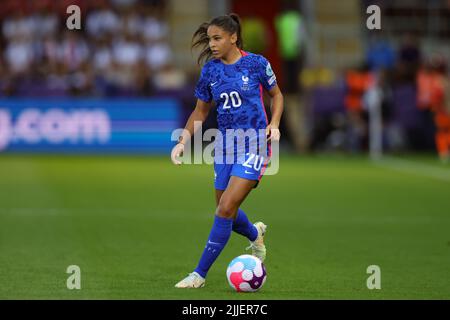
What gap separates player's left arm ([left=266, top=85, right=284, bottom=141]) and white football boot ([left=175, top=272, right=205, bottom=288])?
1272 mm

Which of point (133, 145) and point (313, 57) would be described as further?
point (313, 57)

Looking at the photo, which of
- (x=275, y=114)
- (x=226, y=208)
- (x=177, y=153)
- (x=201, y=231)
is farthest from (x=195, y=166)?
(x=226, y=208)

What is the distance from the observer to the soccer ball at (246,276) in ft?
29.0

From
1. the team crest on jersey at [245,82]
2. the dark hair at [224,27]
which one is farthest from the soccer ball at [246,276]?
the dark hair at [224,27]

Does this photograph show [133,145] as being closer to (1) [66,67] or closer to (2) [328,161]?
(1) [66,67]

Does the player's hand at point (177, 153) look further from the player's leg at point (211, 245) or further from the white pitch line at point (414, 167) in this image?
the white pitch line at point (414, 167)

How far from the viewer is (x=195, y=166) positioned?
993 inches

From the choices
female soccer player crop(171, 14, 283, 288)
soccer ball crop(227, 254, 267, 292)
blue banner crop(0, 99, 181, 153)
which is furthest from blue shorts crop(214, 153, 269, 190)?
blue banner crop(0, 99, 181, 153)

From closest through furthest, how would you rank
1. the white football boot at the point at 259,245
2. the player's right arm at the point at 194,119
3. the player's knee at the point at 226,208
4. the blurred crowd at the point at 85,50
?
the player's knee at the point at 226,208 → the player's right arm at the point at 194,119 → the white football boot at the point at 259,245 → the blurred crowd at the point at 85,50

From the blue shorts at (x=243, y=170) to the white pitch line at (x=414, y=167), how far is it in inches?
457

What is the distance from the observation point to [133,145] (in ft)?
88.0

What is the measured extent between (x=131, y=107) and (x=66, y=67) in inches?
82.3

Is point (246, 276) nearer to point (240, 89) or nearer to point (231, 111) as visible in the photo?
point (231, 111)
